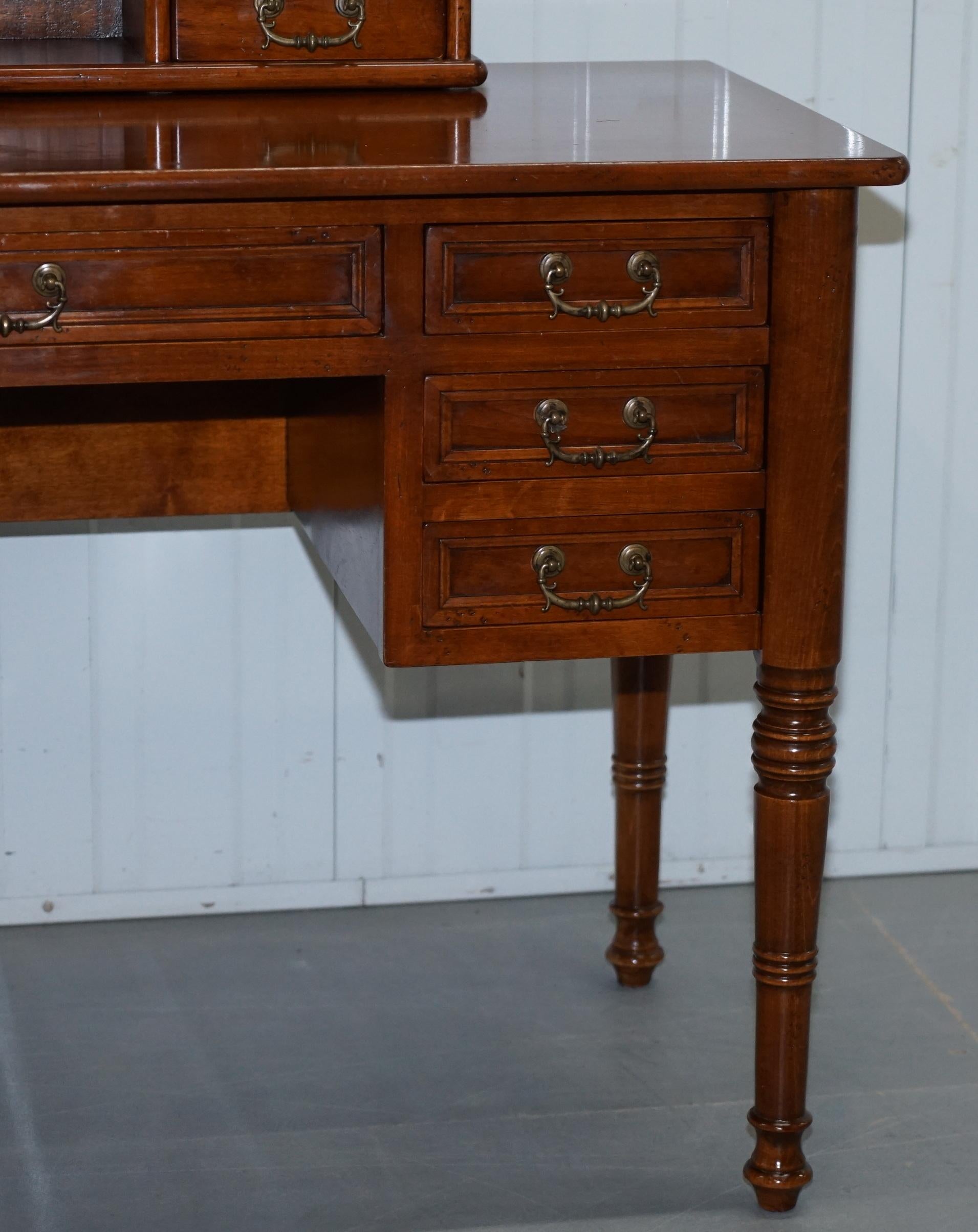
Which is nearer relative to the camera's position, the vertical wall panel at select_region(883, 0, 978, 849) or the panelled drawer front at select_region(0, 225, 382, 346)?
the panelled drawer front at select_region(0, 225, 382, 346)

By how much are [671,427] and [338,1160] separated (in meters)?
0.81

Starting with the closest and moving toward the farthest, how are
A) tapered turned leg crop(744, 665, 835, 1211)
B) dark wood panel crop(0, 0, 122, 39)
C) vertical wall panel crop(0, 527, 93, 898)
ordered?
tapered turned leg crop(744, 665, 835, 1211)
dark wood panel crop(0, 0, 122, 39)
vertical wall panel crop(0, 527, 93, 898)

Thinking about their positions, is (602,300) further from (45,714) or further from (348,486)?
(45,714)

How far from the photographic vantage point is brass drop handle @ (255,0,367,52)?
1.79 metres

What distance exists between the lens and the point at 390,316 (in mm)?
1465

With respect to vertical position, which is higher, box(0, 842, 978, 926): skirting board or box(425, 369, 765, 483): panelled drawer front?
box(425, 369, 765, 483): panelled drawer front

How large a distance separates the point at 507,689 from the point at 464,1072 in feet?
1.86

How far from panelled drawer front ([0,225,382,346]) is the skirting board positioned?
108 cm

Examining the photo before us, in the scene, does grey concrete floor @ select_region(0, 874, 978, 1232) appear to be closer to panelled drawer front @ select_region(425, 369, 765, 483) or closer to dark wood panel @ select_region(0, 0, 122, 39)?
panelled drawer front @ select_region(425, 369, 765, 483)

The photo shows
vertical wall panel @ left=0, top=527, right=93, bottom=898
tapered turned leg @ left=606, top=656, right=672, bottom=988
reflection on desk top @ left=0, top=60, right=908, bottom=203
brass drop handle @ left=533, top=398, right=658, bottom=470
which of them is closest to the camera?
reflection on desk top @ left=0, top=60, right=908, bottom=203

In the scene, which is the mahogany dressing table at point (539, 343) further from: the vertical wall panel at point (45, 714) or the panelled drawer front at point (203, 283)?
the vertical wall panel at point (45, 714)

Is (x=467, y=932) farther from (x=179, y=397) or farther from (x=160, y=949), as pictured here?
(x=179, y=397)

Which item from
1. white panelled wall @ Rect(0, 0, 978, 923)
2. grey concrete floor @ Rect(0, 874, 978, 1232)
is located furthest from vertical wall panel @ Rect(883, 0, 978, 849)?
grey concrete floor @ Rect(0, 874, 978, 1232)

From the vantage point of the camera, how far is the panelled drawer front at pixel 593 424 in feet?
4.93
